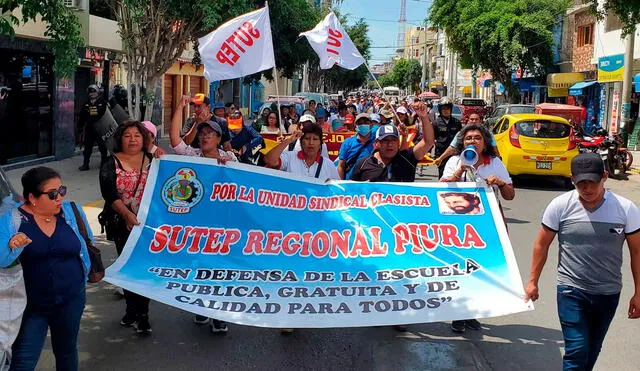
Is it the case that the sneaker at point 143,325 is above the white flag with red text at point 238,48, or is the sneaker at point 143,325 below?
below

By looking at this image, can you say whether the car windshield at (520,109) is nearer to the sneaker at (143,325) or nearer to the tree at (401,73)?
the sneaker at (143,325)

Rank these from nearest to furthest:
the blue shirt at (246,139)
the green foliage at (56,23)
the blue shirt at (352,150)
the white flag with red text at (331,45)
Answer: the green foliage at (56,23)
the blue shirt at (352,150)
the blue shirt at (246,139)
the white flag with red text at (331,45)

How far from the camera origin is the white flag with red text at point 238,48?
8.07 m

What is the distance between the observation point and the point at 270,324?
15.6 ft

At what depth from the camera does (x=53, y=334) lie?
4.11m

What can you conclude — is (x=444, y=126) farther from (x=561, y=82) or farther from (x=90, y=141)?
(x=561, y=82)

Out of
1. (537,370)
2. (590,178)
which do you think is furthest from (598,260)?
(537,370)

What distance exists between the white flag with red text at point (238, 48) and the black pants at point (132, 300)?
2716 millimetres

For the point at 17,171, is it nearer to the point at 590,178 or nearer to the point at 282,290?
the point at 282,290

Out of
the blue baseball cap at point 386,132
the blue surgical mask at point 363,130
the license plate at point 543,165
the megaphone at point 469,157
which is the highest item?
the blue baseball cap at point 386,132

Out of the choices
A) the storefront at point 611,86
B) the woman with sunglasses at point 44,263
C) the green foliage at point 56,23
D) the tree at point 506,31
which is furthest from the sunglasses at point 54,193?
the tree at point 506,31

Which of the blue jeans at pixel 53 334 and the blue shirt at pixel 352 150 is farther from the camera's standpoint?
the blue shirt at pixel 352 150

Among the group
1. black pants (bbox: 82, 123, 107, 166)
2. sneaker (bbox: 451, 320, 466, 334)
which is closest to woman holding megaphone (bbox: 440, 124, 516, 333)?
sneaker (bbox: 451, 320, 466, 334)

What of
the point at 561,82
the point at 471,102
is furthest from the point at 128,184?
the point at 471,102
